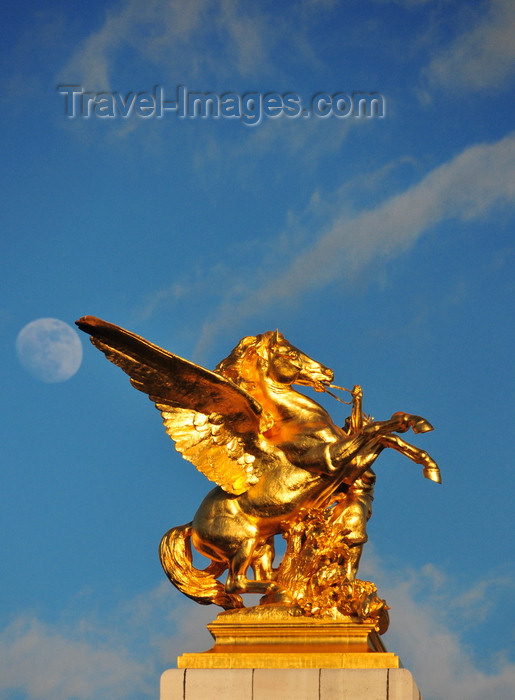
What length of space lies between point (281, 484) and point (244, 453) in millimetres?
433

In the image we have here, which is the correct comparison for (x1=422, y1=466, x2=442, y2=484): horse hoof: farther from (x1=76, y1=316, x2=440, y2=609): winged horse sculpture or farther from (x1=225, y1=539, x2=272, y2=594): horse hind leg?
(x1=225, y1=539, x2=272, y2=594): horse hind leg

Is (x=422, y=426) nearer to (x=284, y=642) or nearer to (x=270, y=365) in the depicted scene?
(x=270, y=365)

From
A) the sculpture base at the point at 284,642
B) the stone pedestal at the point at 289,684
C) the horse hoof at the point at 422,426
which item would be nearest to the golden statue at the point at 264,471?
the horse hoof at the point at 422,426

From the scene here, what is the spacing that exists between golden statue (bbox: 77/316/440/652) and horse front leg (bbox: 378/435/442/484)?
0.03 ft

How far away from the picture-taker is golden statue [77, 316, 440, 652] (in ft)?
32.8

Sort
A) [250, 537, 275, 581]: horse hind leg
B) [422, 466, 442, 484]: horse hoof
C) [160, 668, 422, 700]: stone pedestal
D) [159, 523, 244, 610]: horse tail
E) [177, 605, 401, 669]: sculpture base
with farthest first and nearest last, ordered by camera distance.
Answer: [159, 523, 244, 610]: horse tail → [250, 537, 275, 581]: horse hind leg → [422, 466, 442, 484]: horse hoof → [177, 605, 401, 669]: sculpture base → [160, 668, 422, 700]: stone pedestal

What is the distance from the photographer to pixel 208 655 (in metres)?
9.56

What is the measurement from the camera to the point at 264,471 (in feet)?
33.9

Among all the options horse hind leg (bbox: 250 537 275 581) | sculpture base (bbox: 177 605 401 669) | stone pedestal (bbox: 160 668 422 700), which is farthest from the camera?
horse hind leg (bbox: 250 537 275 581)

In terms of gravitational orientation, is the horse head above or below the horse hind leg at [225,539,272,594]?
above

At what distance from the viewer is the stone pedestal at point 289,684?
357 inches

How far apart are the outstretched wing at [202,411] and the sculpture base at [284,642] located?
1.15 m

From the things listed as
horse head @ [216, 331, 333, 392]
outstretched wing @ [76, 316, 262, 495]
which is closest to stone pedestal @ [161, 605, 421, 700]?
outstretched wing @ [76, 316, 262, 495]

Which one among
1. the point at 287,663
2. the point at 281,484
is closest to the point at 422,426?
the point at 281,484
